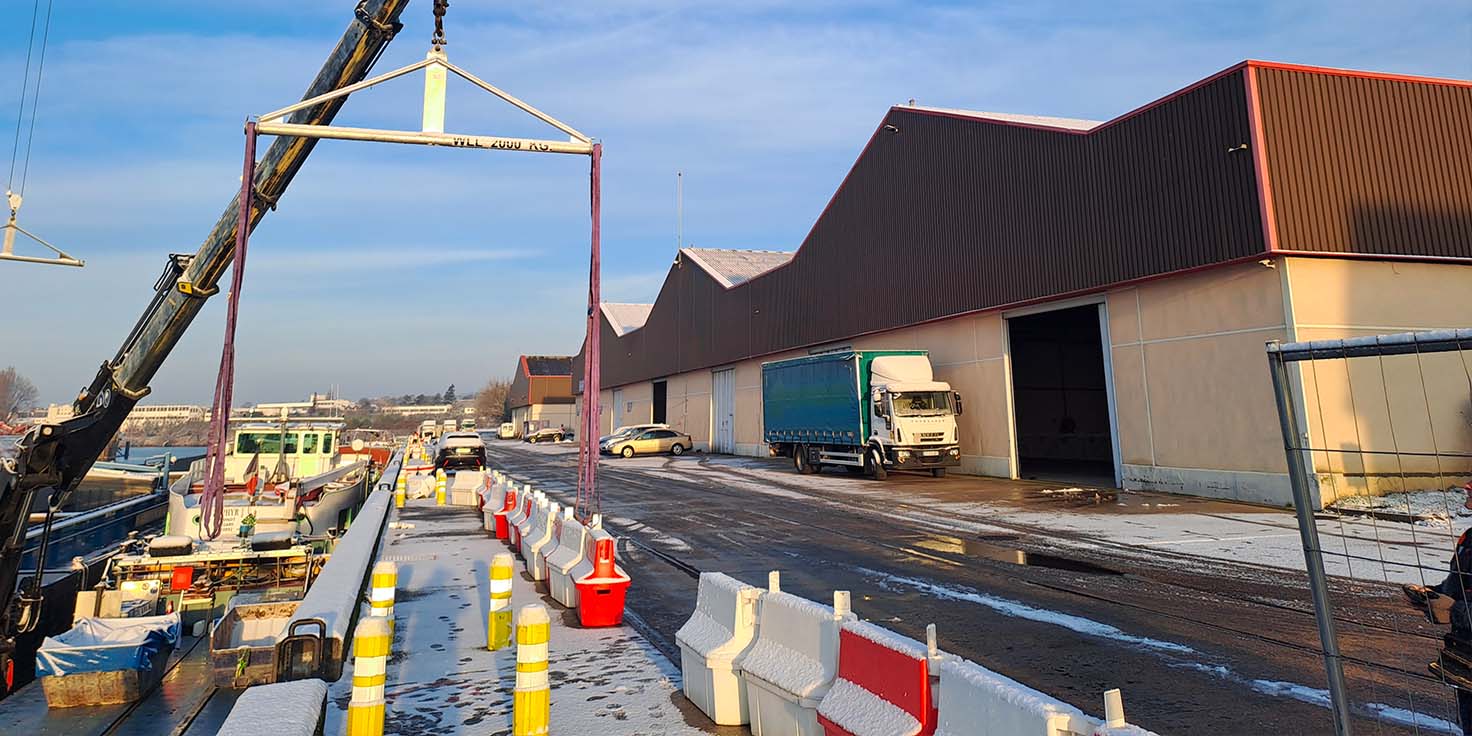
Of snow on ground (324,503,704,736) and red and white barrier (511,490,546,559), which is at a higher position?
red and white barrier (511,490,546,559)

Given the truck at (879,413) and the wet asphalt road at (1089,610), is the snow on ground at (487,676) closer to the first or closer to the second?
the wet asphalt road at (1089,610)

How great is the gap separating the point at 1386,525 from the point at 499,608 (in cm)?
1498

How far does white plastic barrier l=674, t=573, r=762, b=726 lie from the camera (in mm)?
5078

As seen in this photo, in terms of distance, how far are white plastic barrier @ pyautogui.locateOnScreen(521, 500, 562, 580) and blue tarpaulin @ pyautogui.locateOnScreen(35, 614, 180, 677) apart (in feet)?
13.9

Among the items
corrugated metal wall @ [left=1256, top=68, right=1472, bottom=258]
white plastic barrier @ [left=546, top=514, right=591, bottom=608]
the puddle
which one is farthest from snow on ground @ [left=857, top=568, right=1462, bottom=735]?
corrugated metal wall @ [left=1256, top=68, right=1472, bottom=258]

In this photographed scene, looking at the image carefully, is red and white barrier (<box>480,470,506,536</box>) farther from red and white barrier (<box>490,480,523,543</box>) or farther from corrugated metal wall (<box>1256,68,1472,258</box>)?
corrugated metal wall (<box>1256,68,1472,258</box>)

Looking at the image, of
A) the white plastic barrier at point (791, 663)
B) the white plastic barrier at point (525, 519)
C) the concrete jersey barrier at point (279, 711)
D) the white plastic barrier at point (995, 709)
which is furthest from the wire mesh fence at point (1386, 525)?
the white plastic barrier at point (525, 519)

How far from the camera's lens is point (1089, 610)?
776cm

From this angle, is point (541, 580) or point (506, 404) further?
point (506, 404)

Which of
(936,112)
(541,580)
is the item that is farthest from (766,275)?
(541,580)

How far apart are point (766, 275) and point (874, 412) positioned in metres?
14.8

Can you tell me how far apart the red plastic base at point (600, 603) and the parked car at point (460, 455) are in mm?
25317

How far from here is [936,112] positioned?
2500 cm

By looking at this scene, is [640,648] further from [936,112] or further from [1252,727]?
[936,112]
